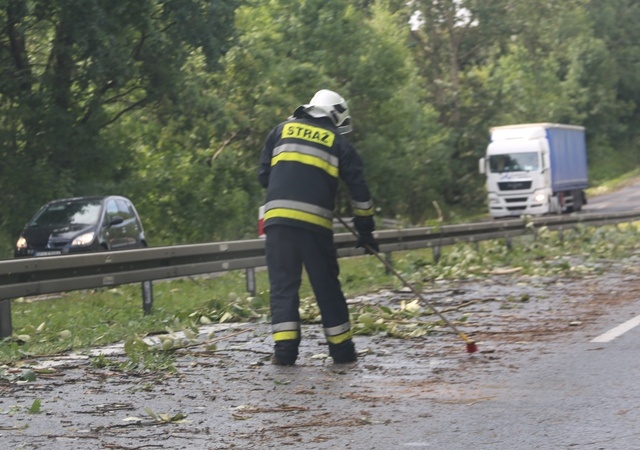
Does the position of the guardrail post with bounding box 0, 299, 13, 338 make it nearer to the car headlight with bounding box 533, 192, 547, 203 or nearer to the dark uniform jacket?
the dark uniform jacket

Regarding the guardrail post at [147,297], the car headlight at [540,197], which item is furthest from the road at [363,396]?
the car headlight at [540,197]

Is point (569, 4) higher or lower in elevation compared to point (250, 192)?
higher

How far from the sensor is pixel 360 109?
43.2 meters

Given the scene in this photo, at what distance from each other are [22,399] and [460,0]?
55681mm

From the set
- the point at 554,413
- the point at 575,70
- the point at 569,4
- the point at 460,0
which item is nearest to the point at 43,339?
the point at 554,413

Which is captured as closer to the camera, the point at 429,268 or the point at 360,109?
the point at 429,268

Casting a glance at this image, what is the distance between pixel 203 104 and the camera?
32.7m

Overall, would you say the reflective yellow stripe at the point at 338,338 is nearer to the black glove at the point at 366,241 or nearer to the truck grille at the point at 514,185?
the black glove at the point at 366,241

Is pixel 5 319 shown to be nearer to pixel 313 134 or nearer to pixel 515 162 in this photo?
pixel 313 134

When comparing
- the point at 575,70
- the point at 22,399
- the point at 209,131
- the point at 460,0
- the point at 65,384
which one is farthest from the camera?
the point at 575,70

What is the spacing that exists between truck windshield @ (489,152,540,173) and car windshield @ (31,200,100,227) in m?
28.4

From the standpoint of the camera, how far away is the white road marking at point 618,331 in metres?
10.3

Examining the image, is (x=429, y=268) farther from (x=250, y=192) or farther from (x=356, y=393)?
(x=250, y=192)

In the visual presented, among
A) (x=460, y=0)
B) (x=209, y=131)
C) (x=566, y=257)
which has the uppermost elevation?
(x=460, y=0)
